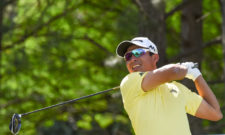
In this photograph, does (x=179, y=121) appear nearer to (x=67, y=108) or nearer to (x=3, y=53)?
(x=3, y=53)

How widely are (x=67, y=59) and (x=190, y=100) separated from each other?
10.0 meters

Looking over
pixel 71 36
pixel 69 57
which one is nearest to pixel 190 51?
pixel 71 36

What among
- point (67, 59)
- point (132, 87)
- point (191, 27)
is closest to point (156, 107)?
point (132, 87)

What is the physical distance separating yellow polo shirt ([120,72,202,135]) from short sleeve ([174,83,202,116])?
2cm

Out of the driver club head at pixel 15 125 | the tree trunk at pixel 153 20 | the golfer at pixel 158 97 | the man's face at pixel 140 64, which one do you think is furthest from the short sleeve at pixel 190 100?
the tree trunk at pixel 153 20

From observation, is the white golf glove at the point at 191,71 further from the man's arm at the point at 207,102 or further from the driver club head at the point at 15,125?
the driver club head at the point at 15,125

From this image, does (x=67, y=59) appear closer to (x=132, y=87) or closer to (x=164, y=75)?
(x=132, y=87)

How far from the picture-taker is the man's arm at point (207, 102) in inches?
127

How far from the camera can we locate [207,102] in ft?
10.7

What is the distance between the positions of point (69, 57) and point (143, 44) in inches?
391

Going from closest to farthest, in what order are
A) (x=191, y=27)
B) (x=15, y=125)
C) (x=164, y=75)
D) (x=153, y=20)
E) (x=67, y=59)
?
(x=164, y=75)
(x=15, y=125)
(x=153, y=20)
(x=191, y=27)
(x=67, y=59)

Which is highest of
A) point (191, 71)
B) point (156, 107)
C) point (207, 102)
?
point (191, 71)

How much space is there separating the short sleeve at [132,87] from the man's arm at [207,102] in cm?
38

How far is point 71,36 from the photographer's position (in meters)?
11.9
